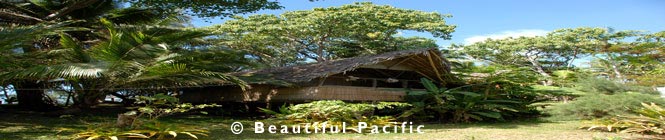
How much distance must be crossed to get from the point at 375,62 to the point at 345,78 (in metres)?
1.45

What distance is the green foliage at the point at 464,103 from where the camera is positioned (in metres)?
11.2

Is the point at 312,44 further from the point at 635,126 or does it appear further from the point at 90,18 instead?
the point at 635,126

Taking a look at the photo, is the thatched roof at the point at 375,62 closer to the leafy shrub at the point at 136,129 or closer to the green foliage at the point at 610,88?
the green foliage at the point at 610,88

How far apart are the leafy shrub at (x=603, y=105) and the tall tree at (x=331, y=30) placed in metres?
12.3

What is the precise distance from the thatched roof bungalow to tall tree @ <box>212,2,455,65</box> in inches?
291

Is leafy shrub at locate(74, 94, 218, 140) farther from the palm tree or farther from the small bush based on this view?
the small bush

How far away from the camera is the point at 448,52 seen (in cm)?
2673

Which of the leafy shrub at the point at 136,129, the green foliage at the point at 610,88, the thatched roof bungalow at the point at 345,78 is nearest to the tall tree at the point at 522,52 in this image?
the thatched roof bungalow at the point at 345,78

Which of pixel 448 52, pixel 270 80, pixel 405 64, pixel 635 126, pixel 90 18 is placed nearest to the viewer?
pixel 635 126

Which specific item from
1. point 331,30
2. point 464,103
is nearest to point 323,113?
point 464,103

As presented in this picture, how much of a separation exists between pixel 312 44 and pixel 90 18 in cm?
1318

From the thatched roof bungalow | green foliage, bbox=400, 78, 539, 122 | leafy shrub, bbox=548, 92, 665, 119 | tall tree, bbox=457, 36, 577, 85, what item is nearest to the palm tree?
the thatched roof bungalow

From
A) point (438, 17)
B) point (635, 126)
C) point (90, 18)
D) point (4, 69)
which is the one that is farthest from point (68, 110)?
point (438, 17)

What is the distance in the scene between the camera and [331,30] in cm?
2161
